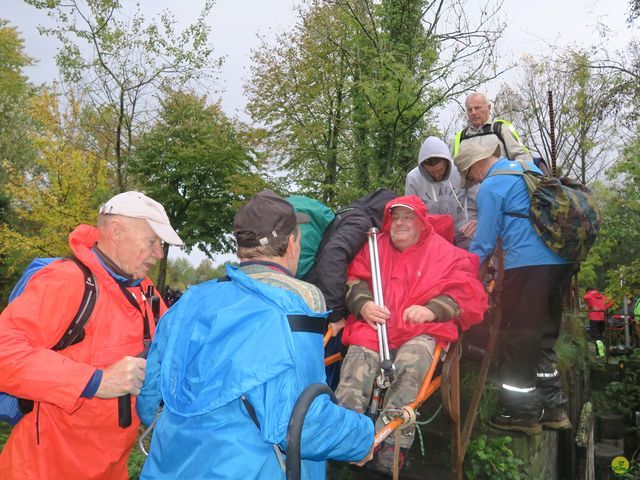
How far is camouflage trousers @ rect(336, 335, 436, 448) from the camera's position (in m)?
3.09

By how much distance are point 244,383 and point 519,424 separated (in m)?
3.19

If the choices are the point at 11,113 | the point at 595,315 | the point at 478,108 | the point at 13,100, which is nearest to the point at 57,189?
the point at 11,113

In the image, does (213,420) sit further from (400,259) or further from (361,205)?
(361,205)

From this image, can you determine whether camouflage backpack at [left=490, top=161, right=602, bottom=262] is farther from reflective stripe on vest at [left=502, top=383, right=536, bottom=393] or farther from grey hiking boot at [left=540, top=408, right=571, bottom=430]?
grey hiking boot at [left=540, top=408, right=571, bottom=430]

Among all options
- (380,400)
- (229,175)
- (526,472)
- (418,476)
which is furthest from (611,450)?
(229,175)

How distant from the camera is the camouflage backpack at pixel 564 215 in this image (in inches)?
144

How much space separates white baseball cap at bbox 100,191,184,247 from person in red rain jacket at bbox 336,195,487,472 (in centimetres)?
136

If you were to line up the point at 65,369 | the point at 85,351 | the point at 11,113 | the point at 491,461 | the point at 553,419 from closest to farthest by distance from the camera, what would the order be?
the point at 65,369 < the point at 85,351 < the point at 491,461 < the point at 553,419 < the point at 11,113

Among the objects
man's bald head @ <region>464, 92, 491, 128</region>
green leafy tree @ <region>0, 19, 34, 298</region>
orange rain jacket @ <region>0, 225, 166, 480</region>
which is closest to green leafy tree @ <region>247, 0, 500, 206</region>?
man's bald head @ <region>464, 92, 491, 128</region>

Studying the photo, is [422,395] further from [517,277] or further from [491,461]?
[517,277]

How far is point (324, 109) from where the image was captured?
16.4 metres

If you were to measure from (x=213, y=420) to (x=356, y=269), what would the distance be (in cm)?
214

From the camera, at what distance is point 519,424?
4062 mm

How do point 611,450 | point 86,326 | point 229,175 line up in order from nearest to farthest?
point 86,326
point 611,450
point 229,175
